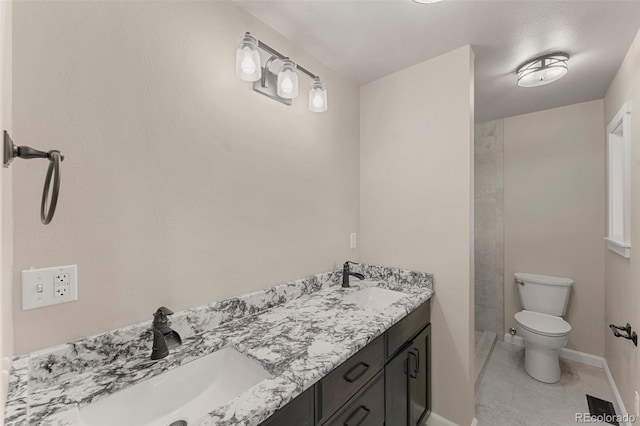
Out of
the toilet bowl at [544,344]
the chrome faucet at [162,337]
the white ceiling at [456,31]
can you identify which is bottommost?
the toilet bowl at [544,344]

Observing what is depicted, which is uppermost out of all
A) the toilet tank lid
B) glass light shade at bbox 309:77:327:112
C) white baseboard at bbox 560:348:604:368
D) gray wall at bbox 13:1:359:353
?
glass light shade at bbox 309:77:327:112

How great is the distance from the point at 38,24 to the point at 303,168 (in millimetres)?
1195

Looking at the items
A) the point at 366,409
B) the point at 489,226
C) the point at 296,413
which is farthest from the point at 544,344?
the point at 296,413

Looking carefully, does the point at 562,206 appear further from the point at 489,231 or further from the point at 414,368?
the point at 414,368

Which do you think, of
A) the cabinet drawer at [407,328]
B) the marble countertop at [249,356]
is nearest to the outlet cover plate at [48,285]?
the marble countertop at [249,356]

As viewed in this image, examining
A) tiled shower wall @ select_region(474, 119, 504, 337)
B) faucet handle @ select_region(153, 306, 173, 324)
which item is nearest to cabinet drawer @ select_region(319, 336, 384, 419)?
faucet handle @ select_region(153, 306, 173, 324)

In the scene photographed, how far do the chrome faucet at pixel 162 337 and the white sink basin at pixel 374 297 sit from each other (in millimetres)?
1006

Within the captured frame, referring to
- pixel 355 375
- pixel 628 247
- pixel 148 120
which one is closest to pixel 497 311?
pixel 628 247

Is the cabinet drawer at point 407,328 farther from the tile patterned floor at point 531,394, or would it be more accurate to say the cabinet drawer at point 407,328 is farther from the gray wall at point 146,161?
the tile patterned floor at point 531,394

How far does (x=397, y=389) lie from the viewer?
54.6 inches

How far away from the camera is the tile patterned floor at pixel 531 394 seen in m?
1.82

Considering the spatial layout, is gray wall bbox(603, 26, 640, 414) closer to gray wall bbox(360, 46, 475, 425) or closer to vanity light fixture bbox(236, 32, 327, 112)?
gray wall bbox(360, 46, 475, 425)

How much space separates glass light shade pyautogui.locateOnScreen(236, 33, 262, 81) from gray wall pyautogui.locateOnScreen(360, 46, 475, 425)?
1.13 meters

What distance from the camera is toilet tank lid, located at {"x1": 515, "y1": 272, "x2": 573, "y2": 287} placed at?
2459 mm
